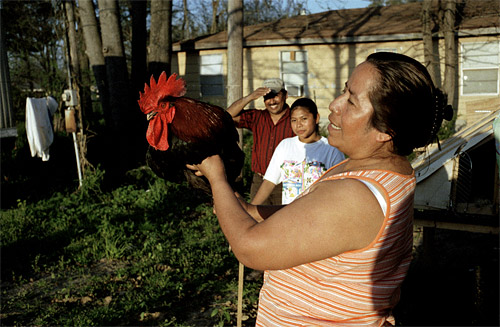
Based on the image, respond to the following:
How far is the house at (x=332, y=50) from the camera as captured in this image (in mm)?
14000

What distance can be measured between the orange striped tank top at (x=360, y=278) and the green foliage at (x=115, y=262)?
204 cm

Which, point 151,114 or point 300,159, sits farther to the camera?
point 300,159

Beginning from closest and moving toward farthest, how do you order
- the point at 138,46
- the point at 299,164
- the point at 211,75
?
the point at 299,164
the point at 138,46
the point at 211,75

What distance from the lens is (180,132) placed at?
1.85m

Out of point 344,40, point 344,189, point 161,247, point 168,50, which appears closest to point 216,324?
point 161,247

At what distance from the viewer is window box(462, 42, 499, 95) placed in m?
13.9

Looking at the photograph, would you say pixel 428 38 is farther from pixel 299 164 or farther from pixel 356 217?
pixel 356 217

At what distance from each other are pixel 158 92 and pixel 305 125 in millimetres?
2679

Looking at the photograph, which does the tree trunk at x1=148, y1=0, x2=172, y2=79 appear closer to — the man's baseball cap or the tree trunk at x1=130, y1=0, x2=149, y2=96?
the tree trunk at x1=130, y1=0, x2=149, y2=96

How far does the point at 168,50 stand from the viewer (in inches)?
468

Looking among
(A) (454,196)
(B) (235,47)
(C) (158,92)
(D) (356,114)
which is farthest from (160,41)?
(D) (356,114)

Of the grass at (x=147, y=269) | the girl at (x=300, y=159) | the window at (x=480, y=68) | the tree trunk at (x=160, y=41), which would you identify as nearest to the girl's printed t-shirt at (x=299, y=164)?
the girl at (x=300, y=159)

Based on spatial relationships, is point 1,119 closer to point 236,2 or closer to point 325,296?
point 236,2

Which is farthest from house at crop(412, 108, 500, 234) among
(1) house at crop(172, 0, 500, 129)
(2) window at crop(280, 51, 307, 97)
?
(2) window at crop(280, 51, 307, 97)
